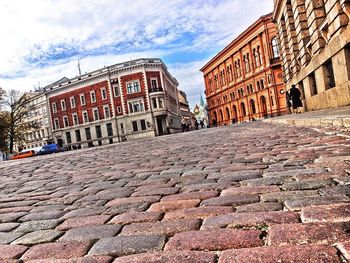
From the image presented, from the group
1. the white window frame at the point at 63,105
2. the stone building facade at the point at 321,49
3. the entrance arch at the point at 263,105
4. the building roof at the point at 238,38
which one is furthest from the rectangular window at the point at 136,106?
the stone building facade at the point at 321,49

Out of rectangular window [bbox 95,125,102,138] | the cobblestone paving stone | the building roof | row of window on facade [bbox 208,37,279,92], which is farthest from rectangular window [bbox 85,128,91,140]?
the cobblestone paving stone

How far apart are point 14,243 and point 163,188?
1609mm

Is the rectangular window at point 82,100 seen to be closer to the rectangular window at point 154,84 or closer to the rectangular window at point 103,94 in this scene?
the rectangular window at point 103,94

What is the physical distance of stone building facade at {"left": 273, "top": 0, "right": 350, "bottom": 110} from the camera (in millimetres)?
9939

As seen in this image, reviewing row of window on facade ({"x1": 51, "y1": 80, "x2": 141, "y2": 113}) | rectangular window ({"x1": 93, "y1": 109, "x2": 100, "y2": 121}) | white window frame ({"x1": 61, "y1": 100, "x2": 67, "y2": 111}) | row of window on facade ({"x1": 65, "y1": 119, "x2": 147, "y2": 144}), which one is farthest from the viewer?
white window frame ({"x1": 61, "y1": 100, "x2": 67, "y2": 111})

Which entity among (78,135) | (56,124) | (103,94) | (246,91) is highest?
(103,94)

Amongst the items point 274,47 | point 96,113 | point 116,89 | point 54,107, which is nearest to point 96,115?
point 96,113

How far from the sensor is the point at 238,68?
2186 inches

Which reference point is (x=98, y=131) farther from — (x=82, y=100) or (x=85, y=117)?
(x=82, y=100)

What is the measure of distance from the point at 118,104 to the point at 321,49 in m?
40.1

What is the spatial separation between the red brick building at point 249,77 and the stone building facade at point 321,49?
21.5 meters

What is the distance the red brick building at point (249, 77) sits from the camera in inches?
1780

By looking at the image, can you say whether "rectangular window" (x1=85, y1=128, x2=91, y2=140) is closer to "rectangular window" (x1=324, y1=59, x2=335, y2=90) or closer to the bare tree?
the bare tree

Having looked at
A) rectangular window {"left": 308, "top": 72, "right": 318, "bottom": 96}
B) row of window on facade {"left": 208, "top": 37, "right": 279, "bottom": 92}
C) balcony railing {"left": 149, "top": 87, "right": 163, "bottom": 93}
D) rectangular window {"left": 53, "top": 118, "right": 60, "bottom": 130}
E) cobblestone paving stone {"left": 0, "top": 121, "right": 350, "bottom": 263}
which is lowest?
cobblestone paving stone {"left": 0, "top": 121, "right": 350, "bottom": 263}
